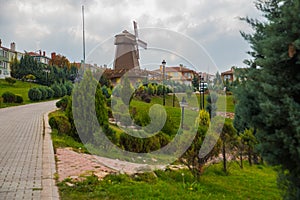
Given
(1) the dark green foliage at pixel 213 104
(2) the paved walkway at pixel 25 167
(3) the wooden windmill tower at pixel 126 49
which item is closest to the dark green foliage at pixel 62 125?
(2) the paved walkway at pixel 25 167

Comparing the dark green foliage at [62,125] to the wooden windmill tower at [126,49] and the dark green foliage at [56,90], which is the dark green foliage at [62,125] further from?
the dark green foliage at [56,90]

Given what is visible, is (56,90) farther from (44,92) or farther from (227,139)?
(227,139)

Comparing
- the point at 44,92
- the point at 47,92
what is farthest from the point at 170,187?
→ the point at 47,92

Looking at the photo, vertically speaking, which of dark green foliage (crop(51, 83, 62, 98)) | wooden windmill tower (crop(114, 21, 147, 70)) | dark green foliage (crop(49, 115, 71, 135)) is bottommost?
dark green foliage (crop(49, 115, 71, 135))

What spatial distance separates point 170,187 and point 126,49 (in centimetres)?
2303

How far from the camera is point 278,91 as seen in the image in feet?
6.24

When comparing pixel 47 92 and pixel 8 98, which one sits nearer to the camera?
pixel 8 98

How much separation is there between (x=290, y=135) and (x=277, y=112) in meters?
0.18

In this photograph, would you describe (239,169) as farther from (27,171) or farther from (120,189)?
(27,171)

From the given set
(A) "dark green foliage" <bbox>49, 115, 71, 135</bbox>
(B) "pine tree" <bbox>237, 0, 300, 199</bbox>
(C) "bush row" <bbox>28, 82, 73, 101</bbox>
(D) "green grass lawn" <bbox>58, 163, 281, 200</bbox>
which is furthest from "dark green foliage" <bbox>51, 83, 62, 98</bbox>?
(B) "pine tree" <bbox>237, 0, 300, 199</bbox>

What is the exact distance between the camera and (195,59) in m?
6.93

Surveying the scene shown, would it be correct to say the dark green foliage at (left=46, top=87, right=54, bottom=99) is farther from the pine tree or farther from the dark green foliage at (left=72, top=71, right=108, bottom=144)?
the pine tree

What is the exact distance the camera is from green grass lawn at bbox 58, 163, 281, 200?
12.5ft

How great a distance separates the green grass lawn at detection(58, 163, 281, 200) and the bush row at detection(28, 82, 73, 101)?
21286mm
